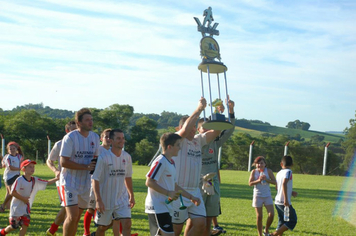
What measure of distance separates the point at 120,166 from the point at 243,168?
36.4 metres

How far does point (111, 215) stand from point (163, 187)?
1.18 meters

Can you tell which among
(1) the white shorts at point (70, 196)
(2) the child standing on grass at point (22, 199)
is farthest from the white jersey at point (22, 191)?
(1) the white shorts at point (70, 196)

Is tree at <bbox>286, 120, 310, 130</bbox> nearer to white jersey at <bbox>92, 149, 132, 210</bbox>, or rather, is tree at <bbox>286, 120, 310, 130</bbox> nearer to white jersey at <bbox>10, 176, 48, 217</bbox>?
white jersey at <bbox>10, 176, 48, 217</bbox>

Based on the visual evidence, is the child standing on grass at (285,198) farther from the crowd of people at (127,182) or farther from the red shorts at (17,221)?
the red shorts at (17,221)

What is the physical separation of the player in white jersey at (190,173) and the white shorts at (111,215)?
74 centimetres

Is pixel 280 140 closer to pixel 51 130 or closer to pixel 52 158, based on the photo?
pixel 51 130

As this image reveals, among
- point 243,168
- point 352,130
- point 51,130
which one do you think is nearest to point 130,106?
point 51,130

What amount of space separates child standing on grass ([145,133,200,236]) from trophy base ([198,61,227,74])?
1235mm

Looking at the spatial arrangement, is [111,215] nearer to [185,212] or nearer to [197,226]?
[185,212]

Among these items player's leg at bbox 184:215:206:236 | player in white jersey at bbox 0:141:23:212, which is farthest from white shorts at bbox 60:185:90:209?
player in white jersey at bbox 0:141:23:212

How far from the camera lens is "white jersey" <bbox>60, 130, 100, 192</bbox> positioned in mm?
6194

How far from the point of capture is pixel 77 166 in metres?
6.07

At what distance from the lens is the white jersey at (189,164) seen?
5.82m

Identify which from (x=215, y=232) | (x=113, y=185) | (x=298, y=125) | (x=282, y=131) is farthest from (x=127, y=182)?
(x=298, y=125)
